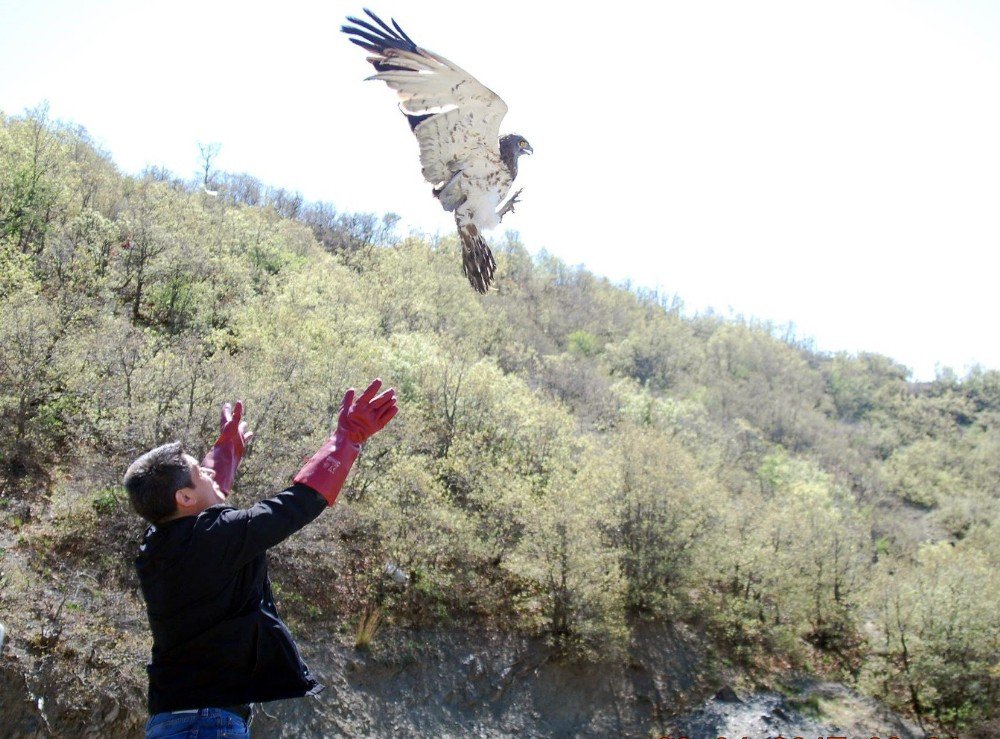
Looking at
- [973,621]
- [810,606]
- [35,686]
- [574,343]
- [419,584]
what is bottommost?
[35,686]

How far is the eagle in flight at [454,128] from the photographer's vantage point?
404 centimetres

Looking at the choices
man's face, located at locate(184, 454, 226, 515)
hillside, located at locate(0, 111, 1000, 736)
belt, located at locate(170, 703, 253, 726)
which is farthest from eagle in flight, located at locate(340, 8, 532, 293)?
hillside, located at locate(0, 111, 1000, 736)

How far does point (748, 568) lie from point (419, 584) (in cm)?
1062

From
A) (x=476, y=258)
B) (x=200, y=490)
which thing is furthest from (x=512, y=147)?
(x=200, y=490)

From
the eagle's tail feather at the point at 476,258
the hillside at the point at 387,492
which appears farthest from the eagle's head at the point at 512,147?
the hillside at the point at 387,492

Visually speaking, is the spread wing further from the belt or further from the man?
the belt

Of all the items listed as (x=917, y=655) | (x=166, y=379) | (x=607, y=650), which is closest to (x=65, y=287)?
(x=166, y=379)

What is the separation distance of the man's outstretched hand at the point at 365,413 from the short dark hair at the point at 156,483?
0.52 metres

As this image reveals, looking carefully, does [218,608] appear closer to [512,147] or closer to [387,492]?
[512,147]

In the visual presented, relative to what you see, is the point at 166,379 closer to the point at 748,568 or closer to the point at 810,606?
the point at 748,568

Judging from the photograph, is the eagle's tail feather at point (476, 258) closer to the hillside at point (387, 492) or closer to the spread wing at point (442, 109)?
the spread wing at point (442, 109)

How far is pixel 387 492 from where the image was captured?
19281 millimetres

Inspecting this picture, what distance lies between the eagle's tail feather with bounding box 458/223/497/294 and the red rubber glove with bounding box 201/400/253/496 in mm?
1152

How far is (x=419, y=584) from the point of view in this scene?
65.0 ft
